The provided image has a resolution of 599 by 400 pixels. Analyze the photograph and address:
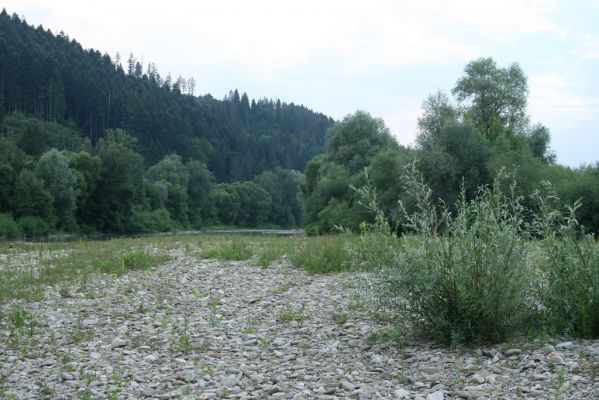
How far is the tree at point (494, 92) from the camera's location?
62906 mm

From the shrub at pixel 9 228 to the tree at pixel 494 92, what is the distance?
54.8 meters

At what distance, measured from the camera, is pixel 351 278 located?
603 inches

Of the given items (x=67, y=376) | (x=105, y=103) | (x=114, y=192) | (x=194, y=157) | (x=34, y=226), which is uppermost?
(x=105, y=103)

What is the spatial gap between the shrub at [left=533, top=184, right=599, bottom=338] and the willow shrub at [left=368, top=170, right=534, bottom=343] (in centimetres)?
34

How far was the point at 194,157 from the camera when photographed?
159 metres

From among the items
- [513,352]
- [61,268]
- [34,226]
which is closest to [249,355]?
[513,352]

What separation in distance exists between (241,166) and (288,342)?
550 ft

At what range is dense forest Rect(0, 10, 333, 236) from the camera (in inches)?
3228

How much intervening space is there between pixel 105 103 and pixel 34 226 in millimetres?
79030

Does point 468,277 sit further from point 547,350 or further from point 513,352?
point 547,350

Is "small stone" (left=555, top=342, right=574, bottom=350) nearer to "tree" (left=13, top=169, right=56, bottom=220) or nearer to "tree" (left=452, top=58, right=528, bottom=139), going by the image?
"tree" (left=452, top=58, right=528, bottom=139)

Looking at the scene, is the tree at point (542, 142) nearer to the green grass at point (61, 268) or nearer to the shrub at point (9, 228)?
the green grass at point (61, 268)

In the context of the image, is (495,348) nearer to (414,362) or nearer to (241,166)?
(414,362)

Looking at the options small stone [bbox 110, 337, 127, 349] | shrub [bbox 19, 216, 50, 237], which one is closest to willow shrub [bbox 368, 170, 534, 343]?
small stone [bbox 110, 337, 127, 349]
